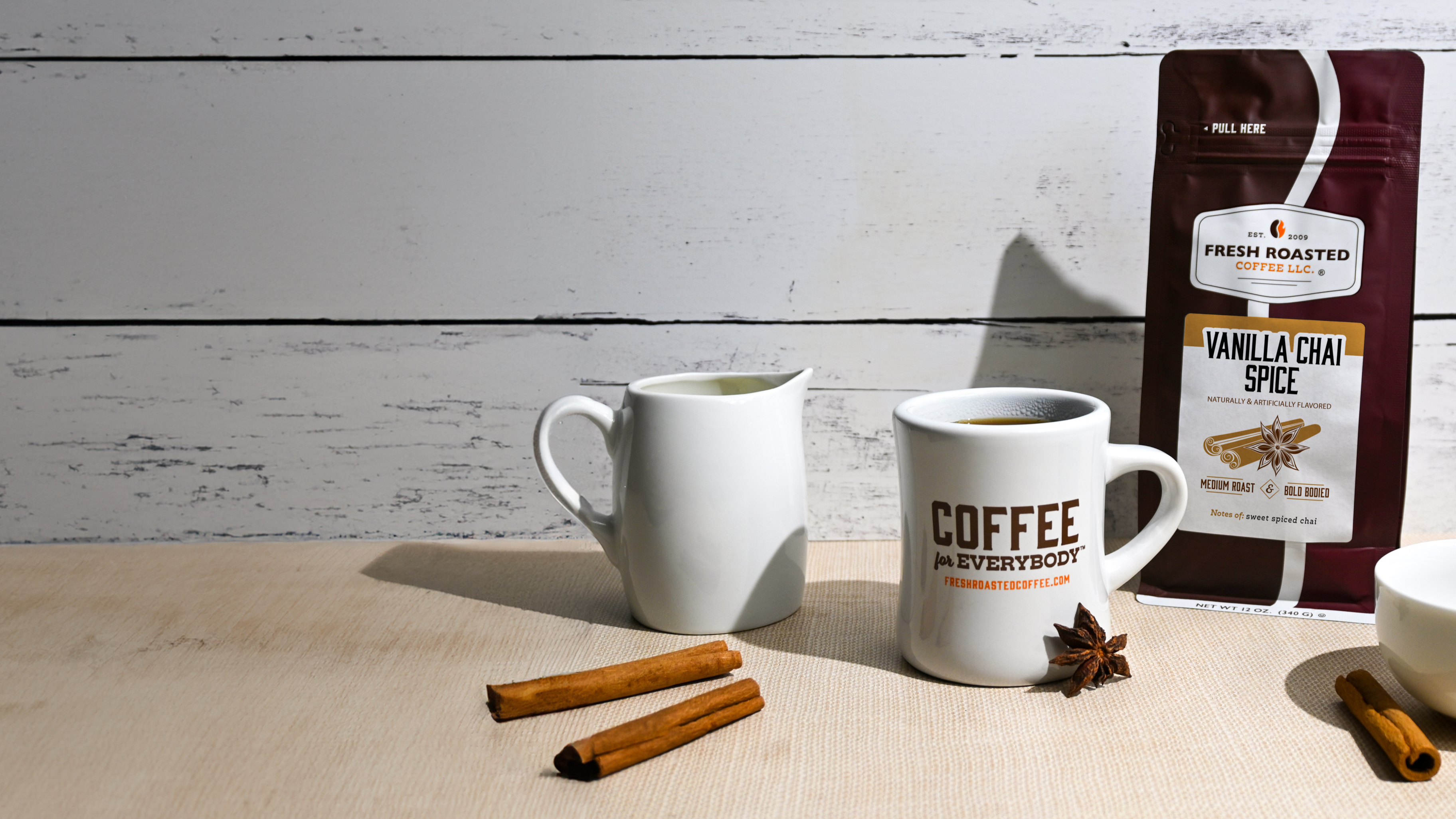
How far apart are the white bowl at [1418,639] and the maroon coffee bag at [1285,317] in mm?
151

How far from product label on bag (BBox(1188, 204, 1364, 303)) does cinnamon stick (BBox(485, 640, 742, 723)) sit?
1.47 feet

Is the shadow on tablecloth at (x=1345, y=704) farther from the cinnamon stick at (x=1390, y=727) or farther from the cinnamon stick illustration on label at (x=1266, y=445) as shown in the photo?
the cinnamon stick illustration on label at (x=1266, y=445)

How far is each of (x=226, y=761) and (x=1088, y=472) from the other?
51cm

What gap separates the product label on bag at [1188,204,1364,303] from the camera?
725 mm

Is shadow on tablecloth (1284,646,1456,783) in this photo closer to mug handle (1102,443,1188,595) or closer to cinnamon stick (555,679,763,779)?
mug handle (1102,443,1188,595)

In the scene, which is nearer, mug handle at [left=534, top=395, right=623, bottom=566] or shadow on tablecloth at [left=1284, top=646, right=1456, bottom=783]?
shadow on tablecloth at [left=1284, top=646, right=1456, bottom=783]

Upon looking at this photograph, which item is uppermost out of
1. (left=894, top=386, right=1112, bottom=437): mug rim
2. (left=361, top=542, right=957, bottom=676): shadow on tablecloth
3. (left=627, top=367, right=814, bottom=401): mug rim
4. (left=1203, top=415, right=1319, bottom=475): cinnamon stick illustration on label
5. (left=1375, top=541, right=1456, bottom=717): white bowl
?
(left=627, top=367, right=814, bottom=401): mug rim

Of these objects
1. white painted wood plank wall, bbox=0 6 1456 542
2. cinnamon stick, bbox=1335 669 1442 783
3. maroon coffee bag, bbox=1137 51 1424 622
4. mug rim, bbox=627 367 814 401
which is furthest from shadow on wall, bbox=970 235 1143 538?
cinnamon stick, bbox=1335 669 1442 783

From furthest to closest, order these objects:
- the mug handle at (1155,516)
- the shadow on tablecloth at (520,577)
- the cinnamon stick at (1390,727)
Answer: the shadow on tablecloth at (520,577) → the mug handle at (1155,516) → the cinnamon stick at (1390,727)

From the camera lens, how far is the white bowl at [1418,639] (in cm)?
52

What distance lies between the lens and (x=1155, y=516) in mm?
687

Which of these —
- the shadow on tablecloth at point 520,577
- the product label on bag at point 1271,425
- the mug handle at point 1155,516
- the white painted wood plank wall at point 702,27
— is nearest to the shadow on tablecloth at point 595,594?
the shadow on tablecloth at point 520,577

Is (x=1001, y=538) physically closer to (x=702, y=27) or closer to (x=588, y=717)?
(x=588, y=717)

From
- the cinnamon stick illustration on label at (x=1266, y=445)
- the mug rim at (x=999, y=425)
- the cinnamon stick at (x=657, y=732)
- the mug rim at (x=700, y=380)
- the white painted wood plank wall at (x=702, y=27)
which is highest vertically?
the white painted wood plank wall at (x=702, y=27)
